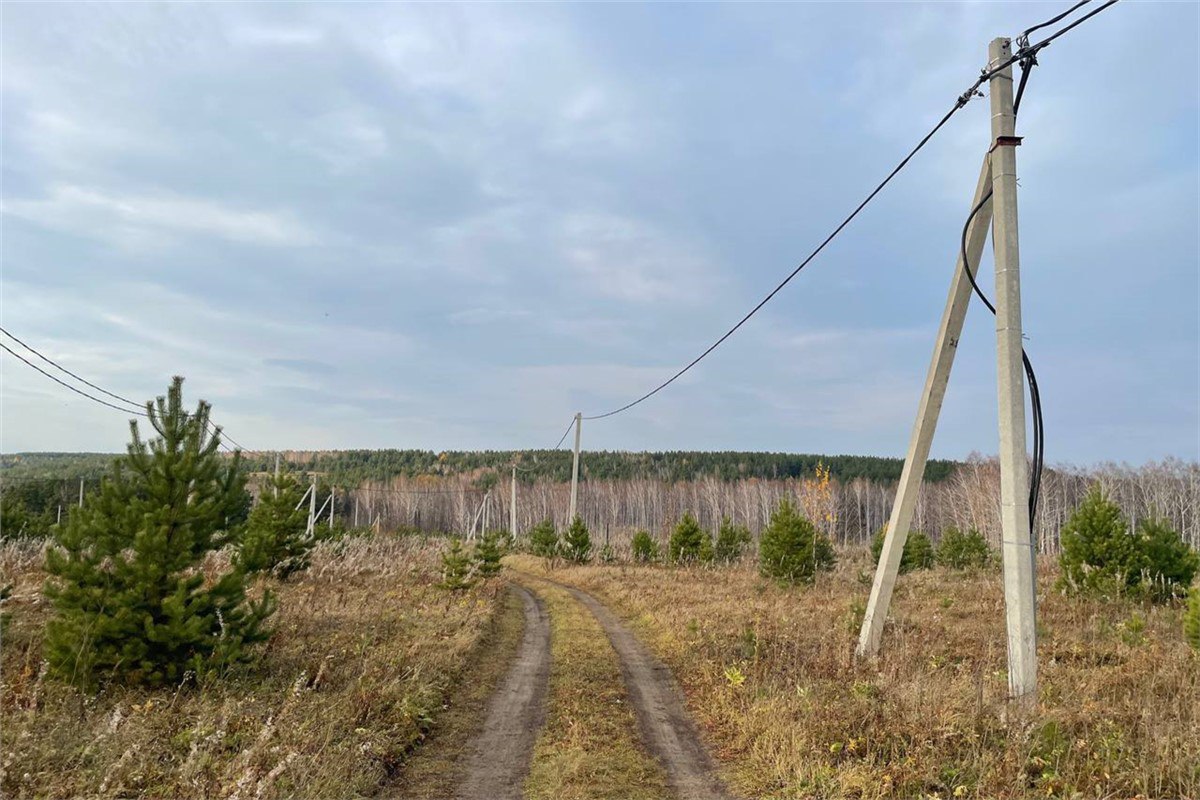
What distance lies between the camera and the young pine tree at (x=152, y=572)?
7453 mm

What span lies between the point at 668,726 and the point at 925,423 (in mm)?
5091

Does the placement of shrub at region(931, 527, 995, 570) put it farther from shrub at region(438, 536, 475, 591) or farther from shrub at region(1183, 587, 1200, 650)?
shrub at region(438, 536, 475, 591)

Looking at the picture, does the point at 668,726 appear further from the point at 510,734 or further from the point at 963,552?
the point at 963,552

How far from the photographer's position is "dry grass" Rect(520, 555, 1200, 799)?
5.53 meters

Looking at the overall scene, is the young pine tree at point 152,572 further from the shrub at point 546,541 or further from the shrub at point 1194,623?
the shrub at point 546,541

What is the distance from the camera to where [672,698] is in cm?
922

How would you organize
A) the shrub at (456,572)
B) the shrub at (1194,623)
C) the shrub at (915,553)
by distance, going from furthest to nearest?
the shrub at (915,553) → the shrub at (456,572) → the shrub at (1194,623)

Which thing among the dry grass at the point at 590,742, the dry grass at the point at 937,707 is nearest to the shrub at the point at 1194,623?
the dry grass at the point at 937,707

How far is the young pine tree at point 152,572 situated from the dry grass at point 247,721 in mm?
332

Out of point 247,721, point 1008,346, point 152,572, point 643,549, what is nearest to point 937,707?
point 1008,346

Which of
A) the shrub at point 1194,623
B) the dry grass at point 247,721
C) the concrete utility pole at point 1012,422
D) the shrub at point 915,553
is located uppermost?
the concrete utility pole at point 1012,422

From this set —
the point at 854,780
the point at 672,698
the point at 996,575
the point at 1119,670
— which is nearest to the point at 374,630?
the point at 672,698

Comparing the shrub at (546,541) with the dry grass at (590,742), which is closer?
the dry grass at (590,742)

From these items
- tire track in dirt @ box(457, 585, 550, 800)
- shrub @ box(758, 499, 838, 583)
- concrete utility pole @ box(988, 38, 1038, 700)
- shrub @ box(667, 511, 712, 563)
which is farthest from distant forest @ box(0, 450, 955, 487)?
concrete utility pole @ box(988, 38, 1038, 700)
